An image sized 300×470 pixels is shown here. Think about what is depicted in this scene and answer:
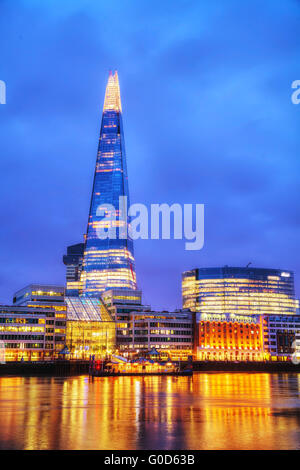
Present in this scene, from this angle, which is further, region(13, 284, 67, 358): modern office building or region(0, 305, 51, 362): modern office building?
region(13, 284, 67, 358): modern office building

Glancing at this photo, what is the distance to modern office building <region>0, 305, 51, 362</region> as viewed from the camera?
7121 inches

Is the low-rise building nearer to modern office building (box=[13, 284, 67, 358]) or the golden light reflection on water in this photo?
modern office building (box=[13, 284, 67, 358])

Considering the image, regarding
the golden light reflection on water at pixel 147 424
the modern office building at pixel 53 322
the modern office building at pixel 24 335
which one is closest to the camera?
the golden light reflection on water at pixel 147 424

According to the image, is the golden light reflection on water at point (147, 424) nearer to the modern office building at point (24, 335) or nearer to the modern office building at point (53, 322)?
the modern office building at point (24, 335)

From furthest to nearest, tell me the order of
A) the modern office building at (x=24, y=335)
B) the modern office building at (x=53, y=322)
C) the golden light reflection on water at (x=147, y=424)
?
the modern office building at (x=53, y=322) → the modern office building at (x=24, y=335) → the golden light reflection on water at (x=147, y=424)

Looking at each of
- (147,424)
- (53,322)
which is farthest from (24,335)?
(147,424)

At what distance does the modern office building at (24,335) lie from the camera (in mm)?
180875

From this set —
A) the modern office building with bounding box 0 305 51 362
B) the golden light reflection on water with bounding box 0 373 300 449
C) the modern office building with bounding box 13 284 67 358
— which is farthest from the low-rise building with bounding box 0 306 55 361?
the golden light reflection on water with bounding box 0 373 300 449

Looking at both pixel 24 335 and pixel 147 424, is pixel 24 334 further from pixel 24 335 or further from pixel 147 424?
pixel 147 424

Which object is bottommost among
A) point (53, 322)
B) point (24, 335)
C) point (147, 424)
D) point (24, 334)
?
point (147, 424)

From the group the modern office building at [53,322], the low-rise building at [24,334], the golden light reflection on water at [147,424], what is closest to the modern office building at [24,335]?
the low-rise building at [24,334]

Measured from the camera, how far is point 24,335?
603ft
